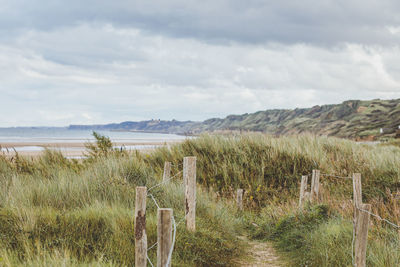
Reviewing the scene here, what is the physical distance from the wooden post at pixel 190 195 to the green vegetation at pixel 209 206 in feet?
0.60

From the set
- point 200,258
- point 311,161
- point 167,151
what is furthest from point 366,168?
point 200,258

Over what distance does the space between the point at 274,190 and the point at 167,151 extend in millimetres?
4320

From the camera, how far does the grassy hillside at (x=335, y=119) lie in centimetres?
5690

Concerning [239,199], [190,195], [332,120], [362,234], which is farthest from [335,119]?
[362,234]

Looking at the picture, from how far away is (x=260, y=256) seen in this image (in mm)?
6785

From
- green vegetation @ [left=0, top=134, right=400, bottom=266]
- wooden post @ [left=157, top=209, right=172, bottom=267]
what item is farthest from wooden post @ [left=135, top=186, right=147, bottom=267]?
wooden post @ [left=157, top=209, right=172, bottom=267]

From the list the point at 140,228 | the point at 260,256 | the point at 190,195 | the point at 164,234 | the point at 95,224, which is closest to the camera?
the point at 164,234

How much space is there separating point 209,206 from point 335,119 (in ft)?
254

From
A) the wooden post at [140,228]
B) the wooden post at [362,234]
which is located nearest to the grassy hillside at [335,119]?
the wooden post at [362,234]

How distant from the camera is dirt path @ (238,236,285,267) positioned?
6.25 m

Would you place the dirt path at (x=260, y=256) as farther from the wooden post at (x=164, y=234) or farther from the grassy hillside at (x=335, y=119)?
the grassy hillside at (x=335, y=119)

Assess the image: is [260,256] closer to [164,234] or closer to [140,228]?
[140,228]

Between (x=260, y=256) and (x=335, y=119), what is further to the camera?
(x=335, y=119)

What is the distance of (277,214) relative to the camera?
883 cm
